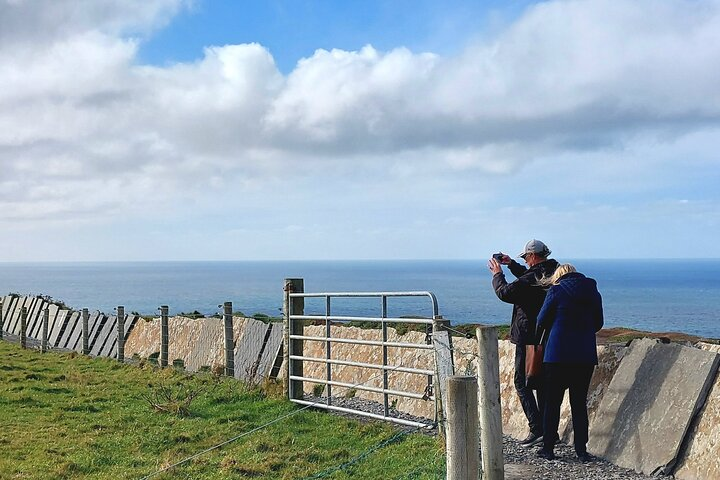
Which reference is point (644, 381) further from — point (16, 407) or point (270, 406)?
point (16, 407)

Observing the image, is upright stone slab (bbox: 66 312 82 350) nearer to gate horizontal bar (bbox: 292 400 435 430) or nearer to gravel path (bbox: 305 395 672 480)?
gate horizontal bar (bbox: 292 400 435 430)

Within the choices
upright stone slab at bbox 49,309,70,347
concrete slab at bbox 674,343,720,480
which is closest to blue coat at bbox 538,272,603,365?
concrete slab at bbox 674,343,720,480

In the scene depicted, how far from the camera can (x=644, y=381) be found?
7.61 m

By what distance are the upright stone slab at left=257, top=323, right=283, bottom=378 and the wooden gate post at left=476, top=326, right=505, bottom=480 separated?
6256mm

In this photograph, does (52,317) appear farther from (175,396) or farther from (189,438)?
(189,438)

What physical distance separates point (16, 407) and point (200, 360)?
4687 mm


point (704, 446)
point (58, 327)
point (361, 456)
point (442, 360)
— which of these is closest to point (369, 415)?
point (361, 456)

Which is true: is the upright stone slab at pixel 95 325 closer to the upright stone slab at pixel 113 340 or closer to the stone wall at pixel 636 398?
the upright stone slab at pixel 113 340

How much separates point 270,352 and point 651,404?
21.1ft

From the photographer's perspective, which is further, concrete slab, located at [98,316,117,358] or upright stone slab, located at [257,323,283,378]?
concrete slab, located at [98,316,117,358]

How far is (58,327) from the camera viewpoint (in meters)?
22.1

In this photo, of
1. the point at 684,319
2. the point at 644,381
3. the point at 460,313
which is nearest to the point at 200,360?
the point at 644,381

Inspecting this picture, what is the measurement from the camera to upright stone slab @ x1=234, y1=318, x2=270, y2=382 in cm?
1253

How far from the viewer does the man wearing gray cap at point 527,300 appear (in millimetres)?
7465
